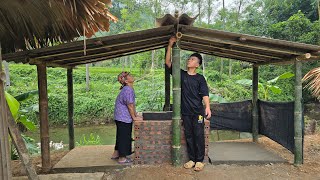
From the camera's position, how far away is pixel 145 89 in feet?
56.4

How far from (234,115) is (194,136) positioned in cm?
245

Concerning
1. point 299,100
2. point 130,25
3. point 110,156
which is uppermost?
point 130,25

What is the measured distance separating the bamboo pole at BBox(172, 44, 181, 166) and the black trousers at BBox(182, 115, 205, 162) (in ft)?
0.50

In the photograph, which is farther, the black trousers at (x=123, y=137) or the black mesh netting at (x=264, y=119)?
the black mesh netting at (x=264, y=119)

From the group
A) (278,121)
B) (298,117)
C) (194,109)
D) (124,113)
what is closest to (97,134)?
(124,113)

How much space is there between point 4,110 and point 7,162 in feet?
1.52

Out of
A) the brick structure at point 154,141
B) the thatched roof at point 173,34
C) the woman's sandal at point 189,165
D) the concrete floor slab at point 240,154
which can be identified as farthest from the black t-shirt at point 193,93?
the concrete floor slab at point 240,154

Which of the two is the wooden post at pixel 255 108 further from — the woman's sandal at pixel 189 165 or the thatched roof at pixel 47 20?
the thatched roof at pixel 47 20

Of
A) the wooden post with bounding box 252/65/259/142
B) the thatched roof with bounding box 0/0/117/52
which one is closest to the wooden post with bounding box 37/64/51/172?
the thatched roof with bounding box 0/0/117/52

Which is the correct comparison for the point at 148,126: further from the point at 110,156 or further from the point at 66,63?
the point at 66,63

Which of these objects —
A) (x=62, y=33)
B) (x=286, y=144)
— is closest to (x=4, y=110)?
(x=62, y=33)

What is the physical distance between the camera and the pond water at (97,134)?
10.5 metres

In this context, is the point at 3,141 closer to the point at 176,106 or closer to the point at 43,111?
the point at 43,111

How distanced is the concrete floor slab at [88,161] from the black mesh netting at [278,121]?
301 centimetres
